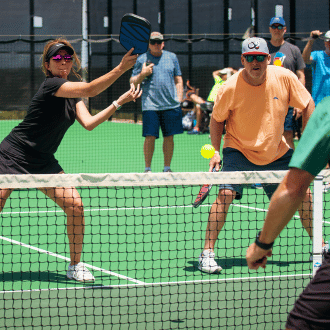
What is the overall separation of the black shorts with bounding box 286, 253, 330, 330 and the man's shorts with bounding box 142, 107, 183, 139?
6.65m

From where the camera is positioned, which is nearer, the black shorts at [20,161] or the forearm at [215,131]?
the black shorts at [20,161]

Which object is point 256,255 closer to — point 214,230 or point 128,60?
point 128,60

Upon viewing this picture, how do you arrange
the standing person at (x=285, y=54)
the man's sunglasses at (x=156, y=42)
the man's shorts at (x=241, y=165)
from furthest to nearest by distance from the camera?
the man's sunglasses at (x=156, y=42) < the standing person at (x=285, y=54) < the man's shorts at (x=241, y=165)

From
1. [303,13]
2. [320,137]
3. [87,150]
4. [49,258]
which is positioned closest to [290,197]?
[320,137]

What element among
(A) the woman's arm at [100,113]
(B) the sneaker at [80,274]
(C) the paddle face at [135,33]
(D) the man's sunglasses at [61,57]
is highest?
(C) the paddle face at [135,33]

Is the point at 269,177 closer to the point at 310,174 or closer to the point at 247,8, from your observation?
the point at 310,174

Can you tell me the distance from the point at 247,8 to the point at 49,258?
17.7m

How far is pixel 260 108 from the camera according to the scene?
4.87m

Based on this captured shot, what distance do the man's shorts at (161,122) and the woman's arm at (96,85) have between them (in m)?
4.49

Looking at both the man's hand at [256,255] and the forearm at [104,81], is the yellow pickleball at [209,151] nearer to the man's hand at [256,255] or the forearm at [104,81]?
the forearm at [104,81]

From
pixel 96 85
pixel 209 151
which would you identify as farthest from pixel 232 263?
pixel 96 85

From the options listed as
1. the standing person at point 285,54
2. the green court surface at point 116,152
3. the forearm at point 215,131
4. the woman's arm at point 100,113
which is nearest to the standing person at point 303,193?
the woman's arm at point 100,113

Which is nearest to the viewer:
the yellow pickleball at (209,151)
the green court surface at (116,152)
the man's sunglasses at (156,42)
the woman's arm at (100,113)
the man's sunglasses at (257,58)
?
the woman's arm at (100,113)

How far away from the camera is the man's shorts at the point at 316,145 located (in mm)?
2145
